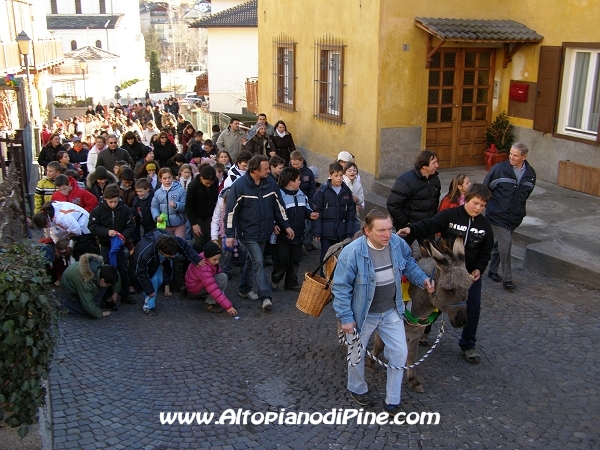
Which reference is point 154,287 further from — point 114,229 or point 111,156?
point 111,156

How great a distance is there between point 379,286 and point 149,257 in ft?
11.6

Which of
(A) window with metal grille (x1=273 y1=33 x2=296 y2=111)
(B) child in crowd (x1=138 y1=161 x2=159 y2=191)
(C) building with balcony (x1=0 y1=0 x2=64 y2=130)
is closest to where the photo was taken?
(B) child in crowd (x1=138 y1=161 x2=159 y2=191)

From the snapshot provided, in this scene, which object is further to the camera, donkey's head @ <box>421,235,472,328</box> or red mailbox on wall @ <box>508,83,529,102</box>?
red mailbox on wall @ <box>508,83,529,102</box>

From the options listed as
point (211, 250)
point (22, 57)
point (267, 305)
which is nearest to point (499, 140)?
point (267, 305)

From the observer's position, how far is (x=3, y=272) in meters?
4.52

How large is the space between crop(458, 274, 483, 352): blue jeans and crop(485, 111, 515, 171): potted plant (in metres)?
7.60

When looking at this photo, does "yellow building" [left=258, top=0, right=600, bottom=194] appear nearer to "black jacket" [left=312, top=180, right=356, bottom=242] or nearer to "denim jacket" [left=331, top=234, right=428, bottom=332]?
"black jacket" [left=312, top=180, right=356, bottom=242]

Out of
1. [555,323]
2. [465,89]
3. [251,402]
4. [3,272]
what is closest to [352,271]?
[251,402]

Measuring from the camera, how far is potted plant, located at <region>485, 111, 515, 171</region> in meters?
13.5

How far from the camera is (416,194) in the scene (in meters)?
7.70

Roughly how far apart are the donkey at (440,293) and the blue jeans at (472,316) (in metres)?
0.66

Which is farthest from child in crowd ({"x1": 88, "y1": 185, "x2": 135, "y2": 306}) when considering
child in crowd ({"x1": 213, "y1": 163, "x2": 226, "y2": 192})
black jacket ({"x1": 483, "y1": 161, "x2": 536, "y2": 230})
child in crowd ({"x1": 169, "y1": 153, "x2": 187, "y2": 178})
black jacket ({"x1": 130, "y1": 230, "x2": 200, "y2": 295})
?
black jacket ({"x1": 483, "y1": 161, "x2": 536, "y2": 230})

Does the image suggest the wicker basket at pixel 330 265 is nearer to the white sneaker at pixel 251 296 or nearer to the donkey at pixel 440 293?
the donkey at pixel 440 293

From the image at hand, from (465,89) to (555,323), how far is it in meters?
7.43
